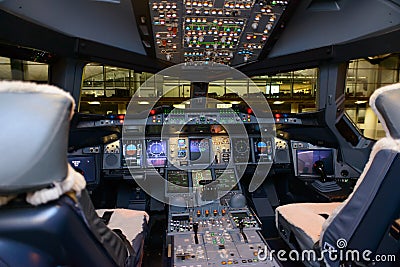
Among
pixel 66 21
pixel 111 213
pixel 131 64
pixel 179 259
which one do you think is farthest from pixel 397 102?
pixel 131 64

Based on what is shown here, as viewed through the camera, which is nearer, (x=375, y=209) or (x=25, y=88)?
(x=25, y=88)

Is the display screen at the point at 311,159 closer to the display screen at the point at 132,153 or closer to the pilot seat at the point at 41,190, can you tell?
the display screen at the point at 132,153

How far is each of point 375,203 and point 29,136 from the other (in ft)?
4.17

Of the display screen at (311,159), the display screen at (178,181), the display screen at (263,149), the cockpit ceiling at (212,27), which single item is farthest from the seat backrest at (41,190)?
the display screen at (311,159)

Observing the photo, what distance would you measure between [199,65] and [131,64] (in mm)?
1108

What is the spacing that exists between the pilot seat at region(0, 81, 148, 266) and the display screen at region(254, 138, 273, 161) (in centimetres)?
259

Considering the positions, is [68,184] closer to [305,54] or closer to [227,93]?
[305,54]

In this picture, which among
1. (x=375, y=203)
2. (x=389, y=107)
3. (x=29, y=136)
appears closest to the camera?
(x=29, y=136)

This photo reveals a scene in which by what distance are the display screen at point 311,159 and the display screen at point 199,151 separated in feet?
3.48

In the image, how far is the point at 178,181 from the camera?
3.01 metres

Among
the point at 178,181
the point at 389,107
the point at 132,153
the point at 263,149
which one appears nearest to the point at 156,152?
the point at 132,153

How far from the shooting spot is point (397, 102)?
1.06 m

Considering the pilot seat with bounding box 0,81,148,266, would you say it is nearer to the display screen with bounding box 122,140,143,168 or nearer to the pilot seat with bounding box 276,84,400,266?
the pilot seat with bounding box 276,84,400,266

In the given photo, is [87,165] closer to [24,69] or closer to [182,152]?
[182,152]
